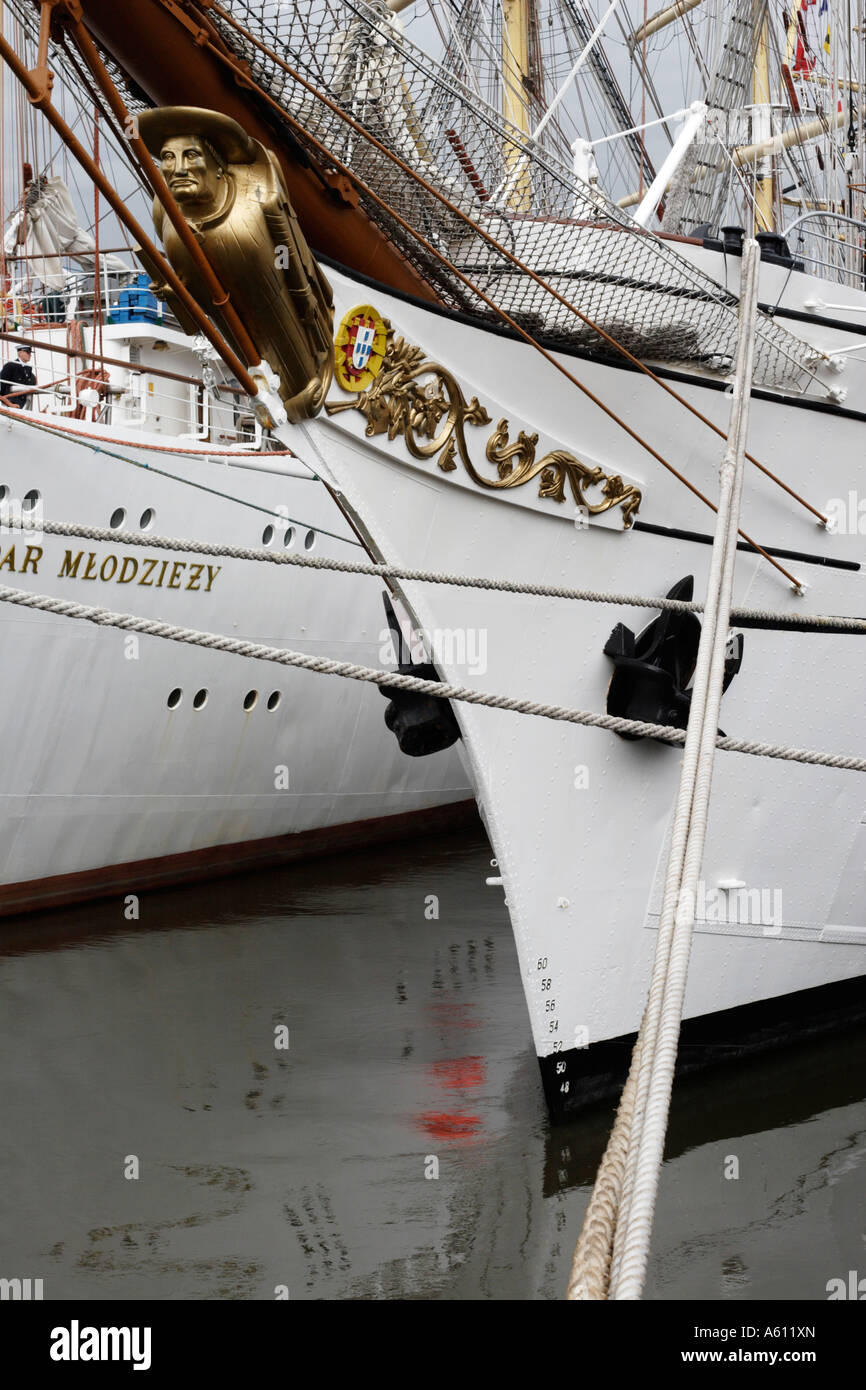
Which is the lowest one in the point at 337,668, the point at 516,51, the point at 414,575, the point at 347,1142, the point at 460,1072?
the point at 347,1142

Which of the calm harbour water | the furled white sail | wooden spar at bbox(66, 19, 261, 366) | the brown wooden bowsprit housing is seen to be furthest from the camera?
the furled white sail

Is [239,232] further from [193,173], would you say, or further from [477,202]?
[477,202]

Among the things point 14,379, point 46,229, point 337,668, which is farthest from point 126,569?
point 337,668

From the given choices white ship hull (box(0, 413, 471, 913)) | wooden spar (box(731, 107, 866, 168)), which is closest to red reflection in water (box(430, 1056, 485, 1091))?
white ship hull (box(0, 413, 471, 913))

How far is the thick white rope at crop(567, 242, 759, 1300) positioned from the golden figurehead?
6.20 ft

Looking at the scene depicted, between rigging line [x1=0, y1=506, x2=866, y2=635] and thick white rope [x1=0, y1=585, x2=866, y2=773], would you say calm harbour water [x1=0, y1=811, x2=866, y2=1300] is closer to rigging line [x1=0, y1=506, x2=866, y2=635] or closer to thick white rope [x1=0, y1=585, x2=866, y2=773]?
thick white rope [x1=0, y1=585, x2=866, y2=773]

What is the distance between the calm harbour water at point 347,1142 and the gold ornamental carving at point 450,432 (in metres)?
2.66

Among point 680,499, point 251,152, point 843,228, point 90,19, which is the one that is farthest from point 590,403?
point 843,228

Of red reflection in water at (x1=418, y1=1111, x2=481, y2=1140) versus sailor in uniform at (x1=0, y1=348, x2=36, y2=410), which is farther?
sailor in uniform at (x1=0, y1=348, x2=36, y2=410)

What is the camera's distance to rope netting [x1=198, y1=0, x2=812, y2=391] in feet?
15.3

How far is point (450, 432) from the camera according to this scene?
208 inches

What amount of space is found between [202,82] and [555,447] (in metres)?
1.96

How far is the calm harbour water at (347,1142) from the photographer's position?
473 cm

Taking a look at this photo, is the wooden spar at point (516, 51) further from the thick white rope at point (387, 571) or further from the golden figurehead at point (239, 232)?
the golden figurehead at point (239, 232)
